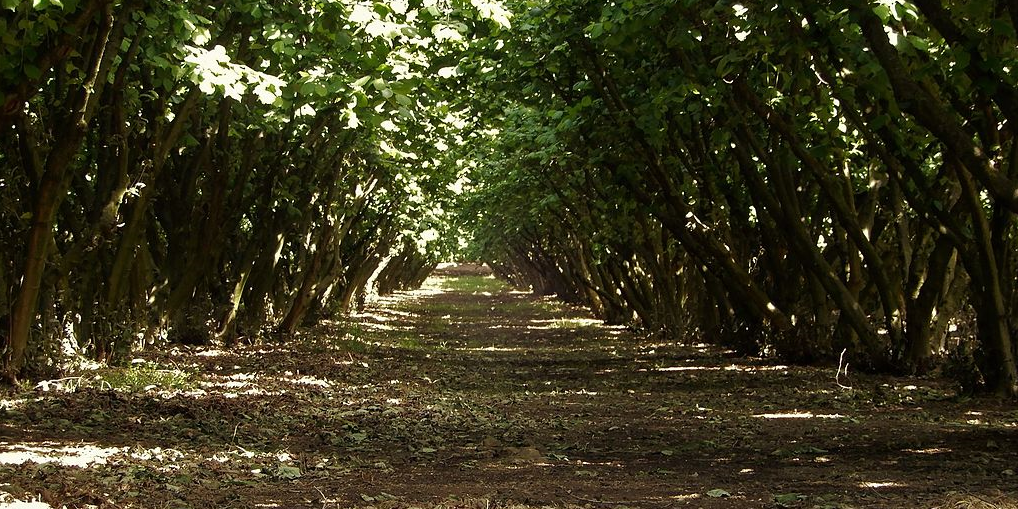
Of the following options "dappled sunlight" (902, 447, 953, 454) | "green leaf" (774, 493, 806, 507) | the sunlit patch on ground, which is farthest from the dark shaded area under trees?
"green leaf" (774, 493, 806, 507)

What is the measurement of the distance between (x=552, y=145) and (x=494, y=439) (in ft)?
24.7

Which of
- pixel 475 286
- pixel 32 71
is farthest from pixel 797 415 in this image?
pixel 475 286

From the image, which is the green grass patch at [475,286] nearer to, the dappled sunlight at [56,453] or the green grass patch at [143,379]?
the green grass patch at [143,379]

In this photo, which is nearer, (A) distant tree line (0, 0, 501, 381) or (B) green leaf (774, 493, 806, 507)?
(B) green leaf (774, 493, 806, 507)

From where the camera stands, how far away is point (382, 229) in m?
31.9

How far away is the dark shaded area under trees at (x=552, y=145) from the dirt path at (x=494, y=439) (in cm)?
115

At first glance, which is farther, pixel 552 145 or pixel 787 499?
pixel 552 145

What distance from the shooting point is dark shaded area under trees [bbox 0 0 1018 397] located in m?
8.81

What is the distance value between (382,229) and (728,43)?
21810 millimetres

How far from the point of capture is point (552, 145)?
52.9 ft

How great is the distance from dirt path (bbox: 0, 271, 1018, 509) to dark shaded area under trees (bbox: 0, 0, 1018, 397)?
3.77 ft

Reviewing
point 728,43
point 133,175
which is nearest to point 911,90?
point 728,43

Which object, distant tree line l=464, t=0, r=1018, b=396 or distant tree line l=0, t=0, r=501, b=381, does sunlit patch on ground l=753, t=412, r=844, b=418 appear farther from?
distant tree line l=0, t=0, r=501, b=381

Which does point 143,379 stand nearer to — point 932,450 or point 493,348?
point 932,450
